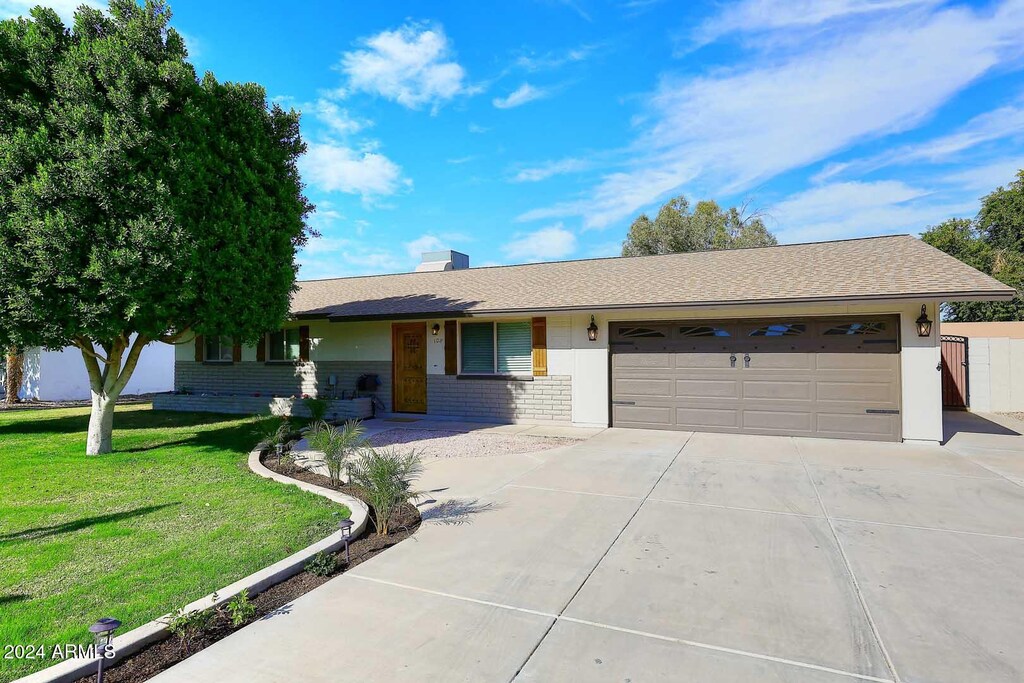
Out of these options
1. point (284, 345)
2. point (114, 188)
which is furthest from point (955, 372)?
point (114, 188)

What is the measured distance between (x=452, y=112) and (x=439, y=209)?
225 inches

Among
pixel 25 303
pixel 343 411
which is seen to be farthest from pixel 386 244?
pixel 25 303

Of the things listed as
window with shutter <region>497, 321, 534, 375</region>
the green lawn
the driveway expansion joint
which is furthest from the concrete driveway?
window with shutter <region>497, 321, 534, 375</region>

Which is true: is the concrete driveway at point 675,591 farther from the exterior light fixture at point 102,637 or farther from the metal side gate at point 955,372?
the metal side gate at point 955,372

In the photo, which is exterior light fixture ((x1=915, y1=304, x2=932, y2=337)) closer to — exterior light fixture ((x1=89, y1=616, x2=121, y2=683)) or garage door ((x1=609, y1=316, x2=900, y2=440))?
garage door ((x1=609, y1=316, x2=900, y2=440))

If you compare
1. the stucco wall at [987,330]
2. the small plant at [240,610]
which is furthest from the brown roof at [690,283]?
the small plant at [240,610]

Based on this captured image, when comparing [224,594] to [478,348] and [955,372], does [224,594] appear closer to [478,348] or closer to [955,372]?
[478,348]

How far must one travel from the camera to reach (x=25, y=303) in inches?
257

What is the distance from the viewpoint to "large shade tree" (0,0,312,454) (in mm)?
6473

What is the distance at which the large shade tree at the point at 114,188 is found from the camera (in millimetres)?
6473

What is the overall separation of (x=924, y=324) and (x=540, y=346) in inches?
274

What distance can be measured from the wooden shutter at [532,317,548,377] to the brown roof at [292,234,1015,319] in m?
0.50

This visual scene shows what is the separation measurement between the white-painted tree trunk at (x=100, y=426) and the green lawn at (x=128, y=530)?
299 mm

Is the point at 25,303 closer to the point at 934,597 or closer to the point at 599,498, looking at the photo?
the point at 599,498
